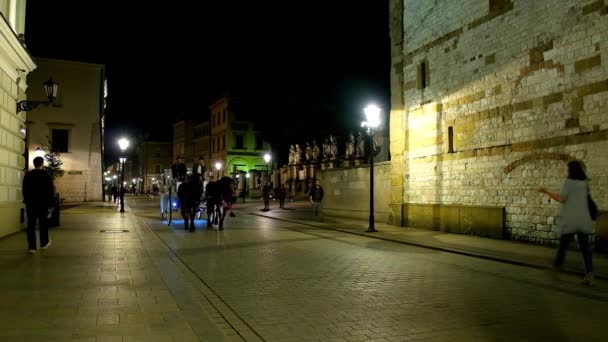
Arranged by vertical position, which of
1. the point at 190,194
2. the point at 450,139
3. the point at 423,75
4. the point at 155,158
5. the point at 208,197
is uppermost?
the point at 155,158

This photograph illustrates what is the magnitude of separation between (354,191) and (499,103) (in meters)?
9.15

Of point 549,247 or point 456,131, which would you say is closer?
point 549,247

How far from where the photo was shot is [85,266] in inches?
347

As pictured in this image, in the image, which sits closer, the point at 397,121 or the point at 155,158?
the point at 397,121

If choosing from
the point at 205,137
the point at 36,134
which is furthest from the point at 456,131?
the point at 205,137

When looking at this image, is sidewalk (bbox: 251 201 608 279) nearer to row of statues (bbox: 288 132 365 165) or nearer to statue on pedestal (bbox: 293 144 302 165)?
row of statues (bbox: 288 132 365 165)

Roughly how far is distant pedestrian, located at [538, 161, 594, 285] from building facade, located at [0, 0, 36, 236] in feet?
38.1

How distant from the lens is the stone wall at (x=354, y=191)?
68.7ft

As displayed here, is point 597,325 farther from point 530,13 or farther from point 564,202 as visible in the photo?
point 530,13

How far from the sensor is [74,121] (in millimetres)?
40656

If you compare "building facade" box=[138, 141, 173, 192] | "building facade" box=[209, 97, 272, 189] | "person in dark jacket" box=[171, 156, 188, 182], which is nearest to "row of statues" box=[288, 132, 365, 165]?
"building facade" box=[209, 97, 272, 189]

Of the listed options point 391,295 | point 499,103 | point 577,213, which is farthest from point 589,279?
point 499,103

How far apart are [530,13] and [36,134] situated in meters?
36.3

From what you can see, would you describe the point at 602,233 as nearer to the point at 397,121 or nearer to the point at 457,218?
the point at 457,218
